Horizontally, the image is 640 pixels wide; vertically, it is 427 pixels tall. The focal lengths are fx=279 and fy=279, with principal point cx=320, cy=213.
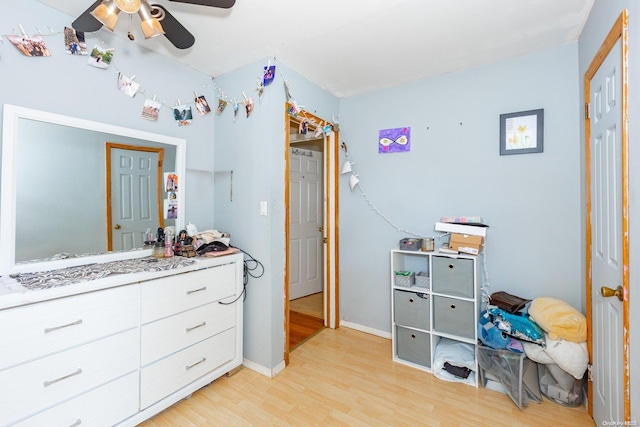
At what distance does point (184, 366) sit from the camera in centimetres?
179

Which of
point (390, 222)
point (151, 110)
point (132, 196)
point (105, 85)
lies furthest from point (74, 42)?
point (390, 222)

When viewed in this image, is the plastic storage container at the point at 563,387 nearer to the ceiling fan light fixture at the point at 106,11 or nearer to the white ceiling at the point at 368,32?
the white ceiling at the point at 368,32

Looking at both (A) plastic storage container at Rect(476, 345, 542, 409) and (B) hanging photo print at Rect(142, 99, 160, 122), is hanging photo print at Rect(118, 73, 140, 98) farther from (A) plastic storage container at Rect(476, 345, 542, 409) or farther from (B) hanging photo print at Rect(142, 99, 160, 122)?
(A) plastic storage container at Rect(476, 345, 542, 409)

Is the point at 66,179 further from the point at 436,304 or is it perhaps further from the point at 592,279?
the point at 592,279

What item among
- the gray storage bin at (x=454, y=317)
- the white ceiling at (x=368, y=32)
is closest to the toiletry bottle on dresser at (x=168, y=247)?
the white ceiling at (x=368, y=32)

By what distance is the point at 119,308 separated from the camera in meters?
1.48

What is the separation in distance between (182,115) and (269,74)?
2.57 feet

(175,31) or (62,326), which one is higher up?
(175,31)

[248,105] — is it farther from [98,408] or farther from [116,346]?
[98,408]

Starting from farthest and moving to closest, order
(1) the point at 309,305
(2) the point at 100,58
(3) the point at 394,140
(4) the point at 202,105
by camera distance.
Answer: (1) the point at 309,305
(3) the point at 394,140
(4) the point at 202,105
(2) the point at 100,58

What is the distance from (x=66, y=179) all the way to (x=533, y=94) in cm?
322

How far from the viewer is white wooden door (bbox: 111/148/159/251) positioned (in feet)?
6.13

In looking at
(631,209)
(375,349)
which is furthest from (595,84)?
(375,349)

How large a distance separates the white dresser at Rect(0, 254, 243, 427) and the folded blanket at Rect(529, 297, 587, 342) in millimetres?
2125
